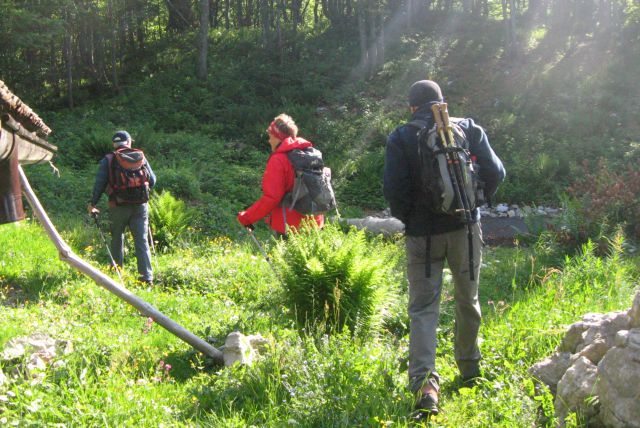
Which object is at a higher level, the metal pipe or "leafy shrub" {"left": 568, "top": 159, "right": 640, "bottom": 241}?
the metal pipe

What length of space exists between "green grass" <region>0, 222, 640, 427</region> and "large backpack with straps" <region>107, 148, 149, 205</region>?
1.24m

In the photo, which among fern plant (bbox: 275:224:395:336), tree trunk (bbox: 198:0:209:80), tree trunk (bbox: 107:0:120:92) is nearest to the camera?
fern plant (bbox: 275:224:395:336)

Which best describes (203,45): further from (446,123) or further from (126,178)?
(446,123)

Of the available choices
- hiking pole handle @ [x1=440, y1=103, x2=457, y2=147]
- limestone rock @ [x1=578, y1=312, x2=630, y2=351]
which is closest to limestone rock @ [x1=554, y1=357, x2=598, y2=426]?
limestone rock @ [x1=578, y1=312, x2=630, y2=351]

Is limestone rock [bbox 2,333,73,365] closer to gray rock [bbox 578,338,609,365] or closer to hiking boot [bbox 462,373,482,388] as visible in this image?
hiking boot [bbox 462,373,482,388]

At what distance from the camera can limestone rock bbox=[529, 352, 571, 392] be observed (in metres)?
4.59

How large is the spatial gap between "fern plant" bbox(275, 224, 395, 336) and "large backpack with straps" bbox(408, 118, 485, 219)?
162cm

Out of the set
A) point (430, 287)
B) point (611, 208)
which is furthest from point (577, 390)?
point (611, 208)

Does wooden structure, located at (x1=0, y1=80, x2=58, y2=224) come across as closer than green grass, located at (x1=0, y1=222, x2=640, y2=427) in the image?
Yes

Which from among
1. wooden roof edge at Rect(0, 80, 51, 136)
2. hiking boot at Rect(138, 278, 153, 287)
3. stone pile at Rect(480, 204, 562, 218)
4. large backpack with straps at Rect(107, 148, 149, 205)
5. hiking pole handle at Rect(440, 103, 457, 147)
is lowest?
stone pile at Rect(480, 204, 562, 218)

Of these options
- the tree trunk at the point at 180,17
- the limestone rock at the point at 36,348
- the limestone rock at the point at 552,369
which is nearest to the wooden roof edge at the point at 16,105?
the limestone rock at the point at 36,348

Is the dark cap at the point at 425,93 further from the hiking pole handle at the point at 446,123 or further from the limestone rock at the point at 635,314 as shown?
the limestone rock at the point at 635,314

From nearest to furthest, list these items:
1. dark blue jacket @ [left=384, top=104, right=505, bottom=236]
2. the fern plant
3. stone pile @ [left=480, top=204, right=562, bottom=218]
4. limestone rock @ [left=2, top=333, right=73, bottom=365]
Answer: dark blue jacket @ [left=384, top=104, right=505, bottom=236]
limestone rock @ [left=2, top=333, right=73, bottom=365]
the fern plant
stone pile @ [left=480, top=204, right=562, bottom=218]

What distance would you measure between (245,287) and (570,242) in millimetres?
5185
